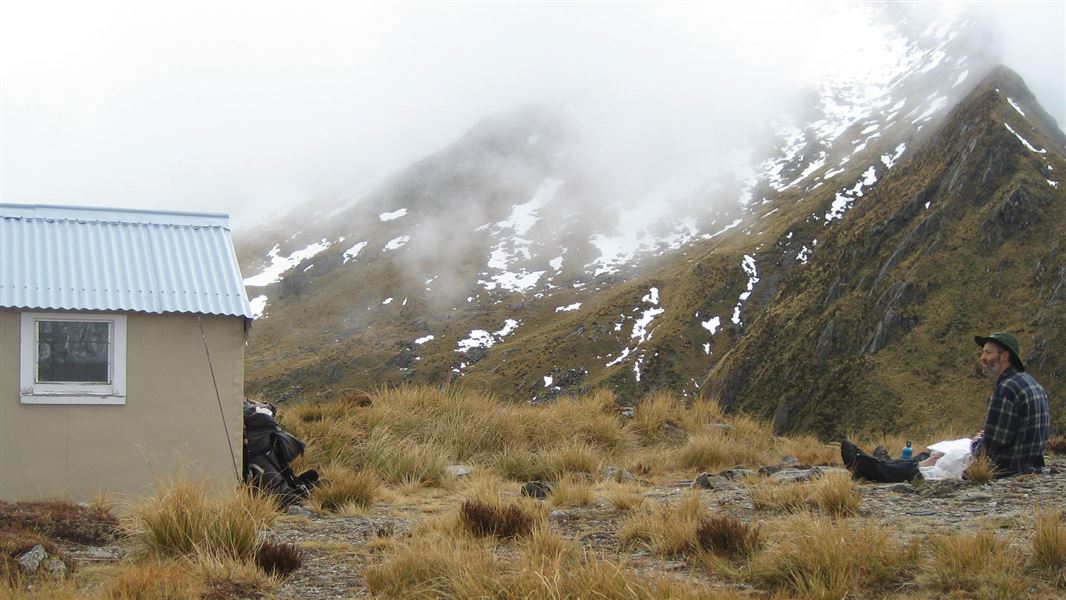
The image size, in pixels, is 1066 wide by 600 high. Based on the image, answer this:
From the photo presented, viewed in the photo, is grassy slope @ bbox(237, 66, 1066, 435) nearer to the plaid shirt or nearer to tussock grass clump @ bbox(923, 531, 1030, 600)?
the plaid shirt

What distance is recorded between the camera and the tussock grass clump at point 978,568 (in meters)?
5.43

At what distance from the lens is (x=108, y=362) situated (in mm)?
10656

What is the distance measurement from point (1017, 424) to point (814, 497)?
2.77 metres

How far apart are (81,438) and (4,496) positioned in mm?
895

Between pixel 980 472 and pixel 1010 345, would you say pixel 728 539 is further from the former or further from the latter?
pixel 1010 345

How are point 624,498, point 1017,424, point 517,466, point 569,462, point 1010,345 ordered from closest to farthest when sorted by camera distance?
point 624,498 < point 1017,424 < point 1010,345 < point 569,462 < point 517,466

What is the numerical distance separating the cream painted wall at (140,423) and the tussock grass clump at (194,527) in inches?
118

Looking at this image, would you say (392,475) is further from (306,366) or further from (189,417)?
(306,366)

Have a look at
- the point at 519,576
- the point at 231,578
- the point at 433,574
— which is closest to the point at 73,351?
the point at 231,578

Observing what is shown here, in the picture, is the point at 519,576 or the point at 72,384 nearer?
the point at 519,576

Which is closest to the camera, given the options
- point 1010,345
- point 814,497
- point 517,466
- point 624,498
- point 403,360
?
point 814,497

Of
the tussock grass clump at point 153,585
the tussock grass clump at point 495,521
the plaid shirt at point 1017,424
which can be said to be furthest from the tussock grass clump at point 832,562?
the plaid shirt at point 1017,424

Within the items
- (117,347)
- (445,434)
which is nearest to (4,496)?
(117,347)

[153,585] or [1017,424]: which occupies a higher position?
[1017,424]
